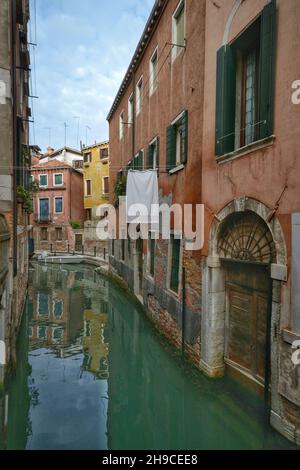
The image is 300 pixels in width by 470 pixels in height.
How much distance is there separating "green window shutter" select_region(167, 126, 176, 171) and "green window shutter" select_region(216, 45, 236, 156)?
2.56 metres

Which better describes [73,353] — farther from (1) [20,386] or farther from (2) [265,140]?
(2) [265,140]

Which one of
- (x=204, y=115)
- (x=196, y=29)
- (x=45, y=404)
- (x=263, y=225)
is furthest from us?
(x=196, y=29)

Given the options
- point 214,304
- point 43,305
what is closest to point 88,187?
point 43,305

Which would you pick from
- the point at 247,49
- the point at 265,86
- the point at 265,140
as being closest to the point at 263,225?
the point at 265,140

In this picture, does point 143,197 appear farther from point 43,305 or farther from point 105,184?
point 105,184

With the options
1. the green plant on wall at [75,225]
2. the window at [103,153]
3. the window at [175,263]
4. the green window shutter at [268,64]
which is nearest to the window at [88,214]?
the green plant on wall at [75,225]

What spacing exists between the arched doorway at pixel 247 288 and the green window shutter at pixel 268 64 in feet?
4.72

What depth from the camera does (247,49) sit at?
5.11 meters

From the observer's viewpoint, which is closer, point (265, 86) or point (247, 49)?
point (265, 86)

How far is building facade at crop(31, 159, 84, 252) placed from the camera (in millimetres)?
30828

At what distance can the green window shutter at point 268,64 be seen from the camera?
4.02 metres

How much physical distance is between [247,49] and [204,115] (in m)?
1.30

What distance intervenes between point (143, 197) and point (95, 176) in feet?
74.1

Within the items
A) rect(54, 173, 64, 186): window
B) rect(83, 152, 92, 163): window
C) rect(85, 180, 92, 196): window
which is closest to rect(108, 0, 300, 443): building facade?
rect(83, 152, 92, 163): window
